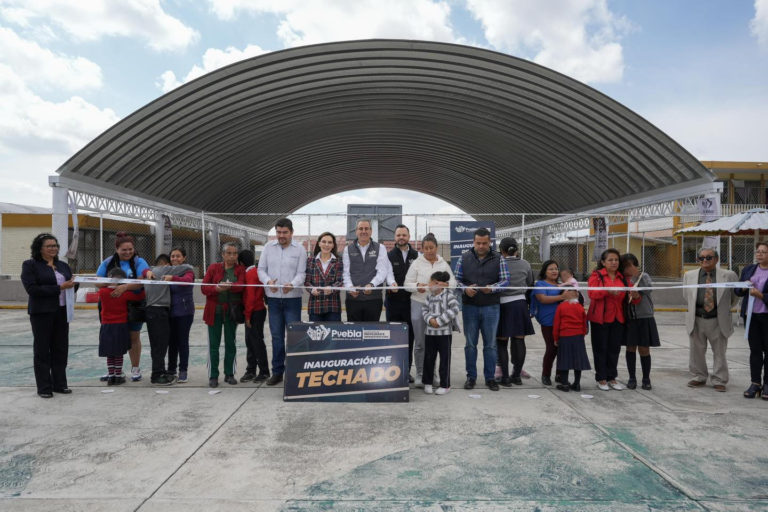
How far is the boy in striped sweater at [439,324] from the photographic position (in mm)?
4953

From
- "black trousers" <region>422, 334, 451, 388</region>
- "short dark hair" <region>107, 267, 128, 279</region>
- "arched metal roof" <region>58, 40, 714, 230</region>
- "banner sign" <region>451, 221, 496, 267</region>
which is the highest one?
"arched metal roof" <region>58, 40, 714, 230</region>

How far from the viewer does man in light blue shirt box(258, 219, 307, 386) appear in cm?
528

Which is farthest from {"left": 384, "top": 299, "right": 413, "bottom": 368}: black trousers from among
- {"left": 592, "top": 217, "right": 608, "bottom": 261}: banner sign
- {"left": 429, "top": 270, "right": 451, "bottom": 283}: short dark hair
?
{"left": 592, "top": 217, "right": 608, "bottom": 261}: banner sign

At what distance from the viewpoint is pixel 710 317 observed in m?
5.28

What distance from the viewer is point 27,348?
7.45 metres

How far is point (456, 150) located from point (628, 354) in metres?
16.7

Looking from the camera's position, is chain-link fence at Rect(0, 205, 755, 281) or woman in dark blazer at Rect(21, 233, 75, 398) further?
chain-link fence at Rect(0, 205, 755, 281)

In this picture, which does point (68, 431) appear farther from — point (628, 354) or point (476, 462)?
point (628, 354)

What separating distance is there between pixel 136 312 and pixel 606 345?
5272mm

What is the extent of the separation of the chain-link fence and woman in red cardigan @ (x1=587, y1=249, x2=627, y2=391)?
6.05 metres

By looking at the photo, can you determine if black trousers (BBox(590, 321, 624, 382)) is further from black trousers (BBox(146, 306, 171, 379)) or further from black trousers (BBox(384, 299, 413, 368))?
black trousers (BBox(146, 306, 171, 379))

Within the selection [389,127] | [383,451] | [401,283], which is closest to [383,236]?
[389,127]

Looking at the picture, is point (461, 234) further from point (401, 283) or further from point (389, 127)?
point (389, 127)

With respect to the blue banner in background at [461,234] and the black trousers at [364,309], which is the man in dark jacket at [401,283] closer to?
the black trousers at [364,309]
